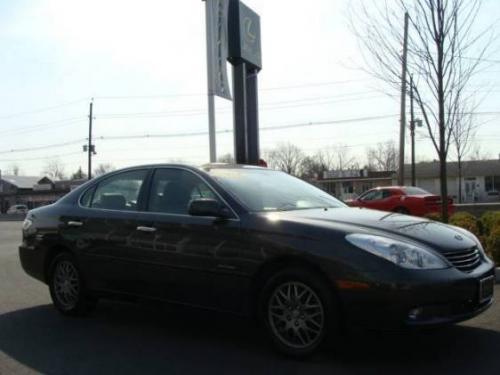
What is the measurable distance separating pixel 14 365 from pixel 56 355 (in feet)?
1.14

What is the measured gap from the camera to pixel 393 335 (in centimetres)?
553

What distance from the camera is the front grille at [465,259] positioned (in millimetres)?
4723

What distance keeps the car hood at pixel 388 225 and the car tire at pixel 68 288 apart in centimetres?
257

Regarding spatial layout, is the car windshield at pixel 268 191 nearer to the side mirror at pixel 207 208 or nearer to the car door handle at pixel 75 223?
the side mirror at pixel 207 208

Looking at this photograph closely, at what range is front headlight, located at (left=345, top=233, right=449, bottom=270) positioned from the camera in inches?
178

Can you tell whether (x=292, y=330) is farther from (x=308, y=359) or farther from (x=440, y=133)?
(x=440, y=133)

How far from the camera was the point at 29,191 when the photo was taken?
93.0 m

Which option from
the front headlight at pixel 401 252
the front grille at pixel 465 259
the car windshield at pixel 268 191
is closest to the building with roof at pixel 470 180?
the car windshield at pixel 268 191

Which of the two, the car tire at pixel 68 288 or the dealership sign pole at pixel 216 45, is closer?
the car tire at pixel 68 288

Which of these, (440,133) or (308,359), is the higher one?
(440,133)

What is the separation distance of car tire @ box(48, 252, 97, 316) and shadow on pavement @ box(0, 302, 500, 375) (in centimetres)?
16

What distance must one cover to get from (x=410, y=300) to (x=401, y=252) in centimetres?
36

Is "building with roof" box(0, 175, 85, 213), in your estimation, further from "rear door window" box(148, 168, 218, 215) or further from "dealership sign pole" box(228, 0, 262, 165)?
"rear door window" box(148, 168, 218, 215)

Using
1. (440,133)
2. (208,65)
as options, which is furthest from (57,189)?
(440,133)
